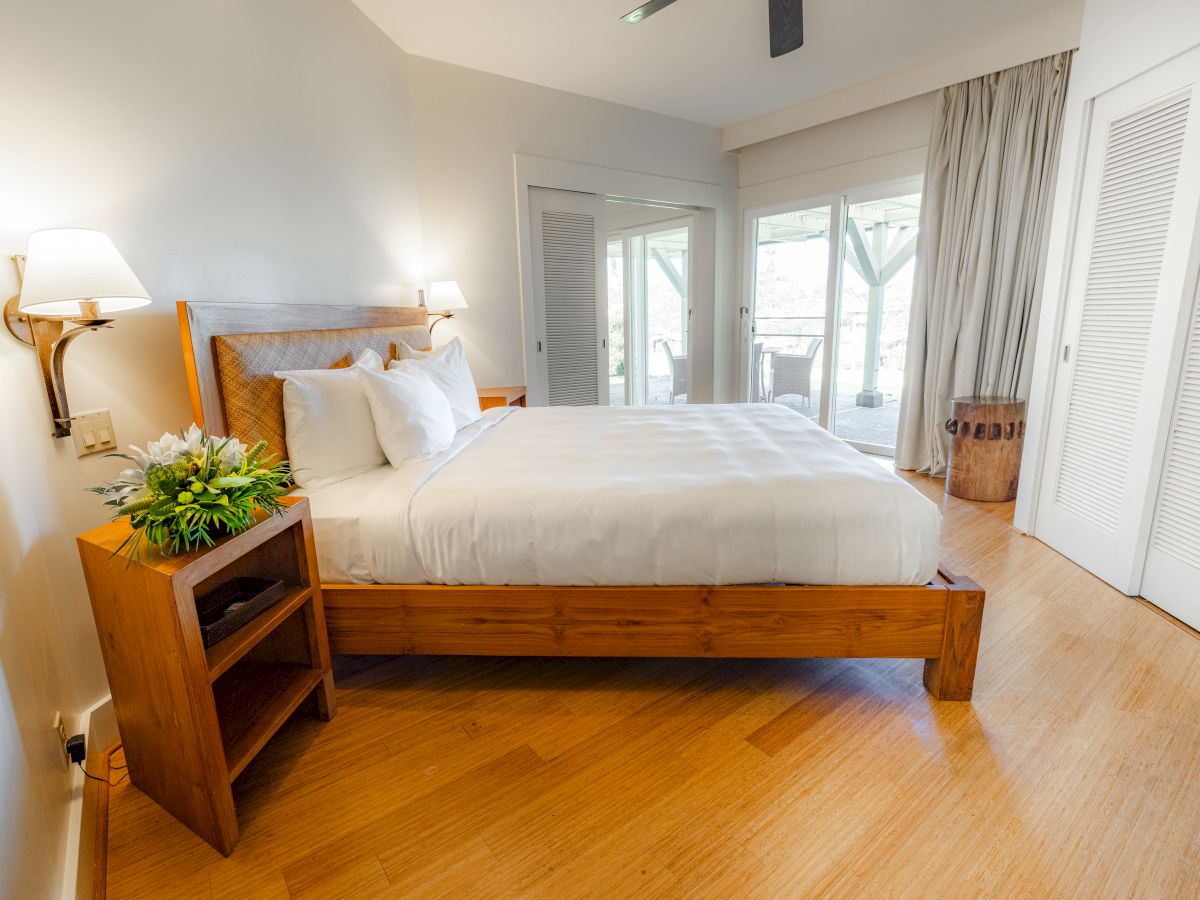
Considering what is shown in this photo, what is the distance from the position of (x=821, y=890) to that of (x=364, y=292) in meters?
3.03

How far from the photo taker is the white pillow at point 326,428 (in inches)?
76.8

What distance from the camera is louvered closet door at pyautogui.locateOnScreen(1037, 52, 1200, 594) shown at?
7.04 ft

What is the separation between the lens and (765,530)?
1659 mm

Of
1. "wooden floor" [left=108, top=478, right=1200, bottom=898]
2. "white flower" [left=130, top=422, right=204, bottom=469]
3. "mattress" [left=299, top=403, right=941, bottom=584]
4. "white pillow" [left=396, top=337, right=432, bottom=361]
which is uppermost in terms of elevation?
"white pillow" [left=396, top=337, right=432, bottom=361]

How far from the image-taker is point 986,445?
347 centimetres

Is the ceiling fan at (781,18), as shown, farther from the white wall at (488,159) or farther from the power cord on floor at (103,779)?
the power cord on floor at (103,779)


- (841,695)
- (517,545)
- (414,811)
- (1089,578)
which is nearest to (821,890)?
(841,695)

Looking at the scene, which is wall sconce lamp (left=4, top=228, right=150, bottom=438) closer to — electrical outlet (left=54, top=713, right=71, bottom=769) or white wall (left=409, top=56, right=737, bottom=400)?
electrical outlet (left=54, top=713, right=71, bottom=769)

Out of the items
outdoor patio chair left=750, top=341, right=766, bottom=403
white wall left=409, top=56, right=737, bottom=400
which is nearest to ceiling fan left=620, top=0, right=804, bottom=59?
white wall left=409, top=56, right=737, bottom=400

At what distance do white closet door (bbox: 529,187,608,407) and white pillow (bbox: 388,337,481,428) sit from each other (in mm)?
1303

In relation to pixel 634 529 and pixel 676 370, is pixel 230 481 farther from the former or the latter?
pixel 676 370

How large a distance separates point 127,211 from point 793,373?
4.53 m

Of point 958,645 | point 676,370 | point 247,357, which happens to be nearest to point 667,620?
point 958,645

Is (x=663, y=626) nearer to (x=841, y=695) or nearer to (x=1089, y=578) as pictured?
(x=841, y=695)
